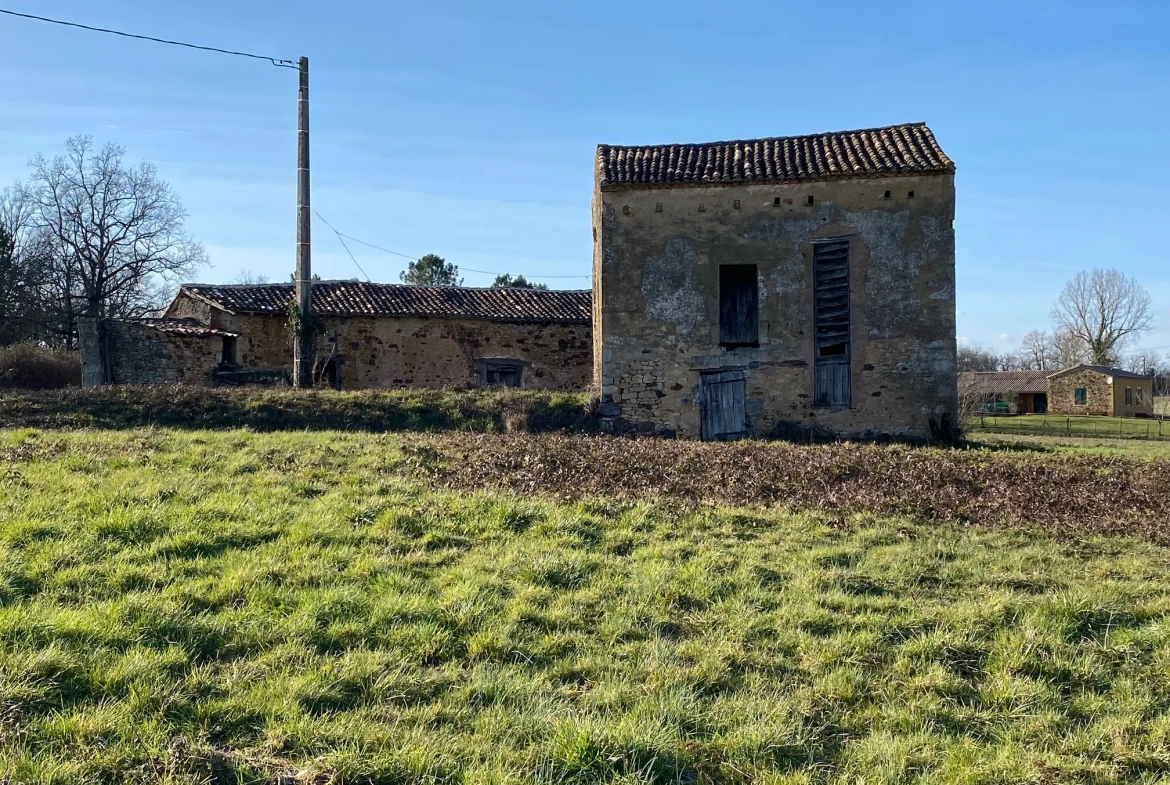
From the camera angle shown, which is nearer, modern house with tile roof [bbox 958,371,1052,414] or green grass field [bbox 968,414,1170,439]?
green grass field [bbox 968,414,1170,439]

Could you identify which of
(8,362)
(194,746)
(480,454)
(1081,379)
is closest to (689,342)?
(480,454)

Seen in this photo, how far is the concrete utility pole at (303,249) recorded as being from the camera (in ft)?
63.1

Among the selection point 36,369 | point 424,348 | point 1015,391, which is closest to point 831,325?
point 424,348

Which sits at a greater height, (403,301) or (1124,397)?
(403,301)

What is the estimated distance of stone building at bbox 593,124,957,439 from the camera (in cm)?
1590

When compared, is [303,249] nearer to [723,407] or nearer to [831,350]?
[723,407]

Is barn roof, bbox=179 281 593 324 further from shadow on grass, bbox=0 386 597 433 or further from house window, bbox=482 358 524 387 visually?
Result: shadow on grass, bbox=0 386 597 433

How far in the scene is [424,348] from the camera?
22.2 metres

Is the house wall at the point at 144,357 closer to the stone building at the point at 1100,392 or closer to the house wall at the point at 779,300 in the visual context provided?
the house wall at the point at 779,300

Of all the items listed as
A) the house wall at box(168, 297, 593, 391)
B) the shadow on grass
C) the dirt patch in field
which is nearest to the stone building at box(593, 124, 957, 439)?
the shadow on grass

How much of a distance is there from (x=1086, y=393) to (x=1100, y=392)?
864 millimetres

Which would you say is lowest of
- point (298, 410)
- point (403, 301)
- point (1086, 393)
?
point (298, 410)

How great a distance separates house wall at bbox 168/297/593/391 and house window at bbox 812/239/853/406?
271 inches

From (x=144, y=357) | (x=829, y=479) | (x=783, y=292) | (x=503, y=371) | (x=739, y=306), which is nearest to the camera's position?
(x=829, y=479)
